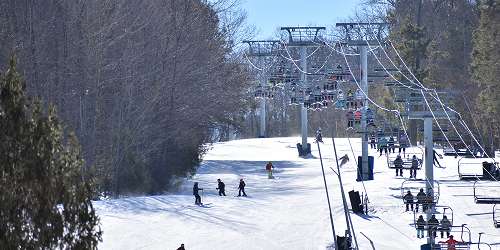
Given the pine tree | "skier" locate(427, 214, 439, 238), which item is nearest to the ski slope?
"skier" locate(427, 214, 439, 238)

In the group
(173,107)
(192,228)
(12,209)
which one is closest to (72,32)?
(173,107)

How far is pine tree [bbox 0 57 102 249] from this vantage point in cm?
1156

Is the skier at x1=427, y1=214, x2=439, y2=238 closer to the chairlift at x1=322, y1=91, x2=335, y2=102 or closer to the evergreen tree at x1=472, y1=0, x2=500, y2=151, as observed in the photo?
the chairlift at x1=322, y1=91, x2=335, y2=102

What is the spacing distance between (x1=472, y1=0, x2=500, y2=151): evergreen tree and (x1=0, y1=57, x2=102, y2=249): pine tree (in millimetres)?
49022

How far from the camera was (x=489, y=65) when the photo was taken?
61094 mm

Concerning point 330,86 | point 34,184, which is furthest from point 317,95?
point 34,184

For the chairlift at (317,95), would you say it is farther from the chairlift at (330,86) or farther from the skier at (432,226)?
the skier at (432,226)

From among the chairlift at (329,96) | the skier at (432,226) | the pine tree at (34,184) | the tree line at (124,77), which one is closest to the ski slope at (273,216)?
the skier at (432,226)

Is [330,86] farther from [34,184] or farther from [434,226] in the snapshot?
[34,184]

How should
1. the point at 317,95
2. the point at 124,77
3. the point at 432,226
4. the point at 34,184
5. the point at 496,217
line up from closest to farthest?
the point at 34,184 < the point at 432,226 < the point at 496,217 < the point at 124,77 < the point at 317,95

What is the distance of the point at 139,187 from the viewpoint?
45.7 m

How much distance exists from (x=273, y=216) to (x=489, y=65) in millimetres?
28584

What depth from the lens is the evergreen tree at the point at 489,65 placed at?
60.2 m

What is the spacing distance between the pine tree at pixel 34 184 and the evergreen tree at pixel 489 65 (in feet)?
161
